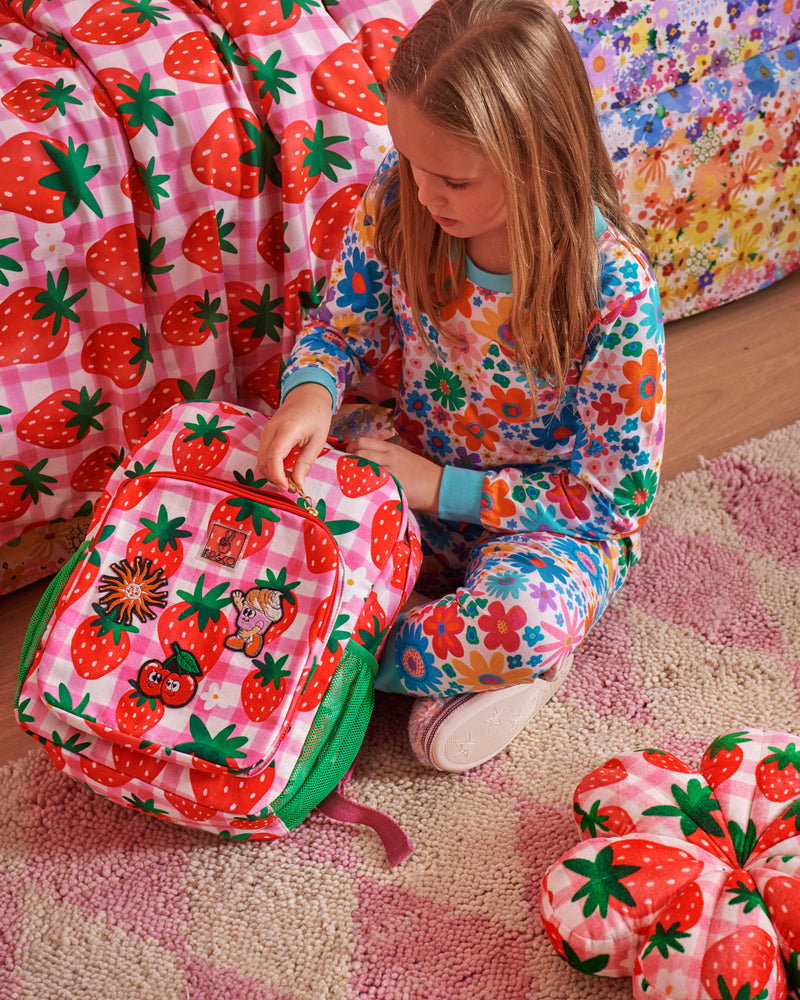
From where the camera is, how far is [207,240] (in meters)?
1.03

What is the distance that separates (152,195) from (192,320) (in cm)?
14

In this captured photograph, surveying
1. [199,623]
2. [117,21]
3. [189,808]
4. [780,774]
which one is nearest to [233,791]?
[189,808]

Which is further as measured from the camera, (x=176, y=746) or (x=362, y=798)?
(x=362, y=798)

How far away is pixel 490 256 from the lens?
A: 88 centimetres

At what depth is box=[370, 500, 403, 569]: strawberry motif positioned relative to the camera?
887mm

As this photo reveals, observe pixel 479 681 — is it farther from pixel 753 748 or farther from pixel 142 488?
pixel 142 488

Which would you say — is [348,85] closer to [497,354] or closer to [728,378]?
[497,354]

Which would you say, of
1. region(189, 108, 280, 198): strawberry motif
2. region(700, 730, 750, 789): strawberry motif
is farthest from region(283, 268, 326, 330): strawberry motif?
region(700, 730, 750, 789): strawberry motif

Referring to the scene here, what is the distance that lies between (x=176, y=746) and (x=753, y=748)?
498mm

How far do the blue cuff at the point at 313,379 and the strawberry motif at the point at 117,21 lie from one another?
0.39 metres

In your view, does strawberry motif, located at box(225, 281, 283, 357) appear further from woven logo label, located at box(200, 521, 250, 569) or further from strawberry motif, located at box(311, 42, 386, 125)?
woven logo label, located at box(200, 521, 250, 569)

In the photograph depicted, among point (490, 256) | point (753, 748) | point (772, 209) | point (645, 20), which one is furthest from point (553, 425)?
point (772, 209)

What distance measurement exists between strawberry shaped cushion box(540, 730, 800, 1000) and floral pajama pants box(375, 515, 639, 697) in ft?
0.41

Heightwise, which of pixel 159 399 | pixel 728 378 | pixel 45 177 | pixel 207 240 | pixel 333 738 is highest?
pixel 45 177
